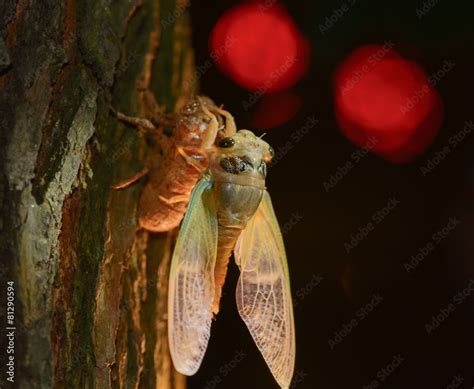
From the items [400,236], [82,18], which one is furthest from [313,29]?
[82,18]

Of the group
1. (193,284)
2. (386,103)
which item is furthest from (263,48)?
(193,284)

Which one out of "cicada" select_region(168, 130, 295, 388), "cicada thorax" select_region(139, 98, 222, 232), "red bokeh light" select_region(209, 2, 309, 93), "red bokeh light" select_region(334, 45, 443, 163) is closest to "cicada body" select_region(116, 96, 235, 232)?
"cicada thorax" select_region(139, 98, 222, 232)

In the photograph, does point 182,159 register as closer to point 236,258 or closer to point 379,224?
point 236,258

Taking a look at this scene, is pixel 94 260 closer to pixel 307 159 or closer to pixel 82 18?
pixel 82 18

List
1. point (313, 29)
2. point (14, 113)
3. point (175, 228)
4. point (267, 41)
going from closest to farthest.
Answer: point (14, 113)
point (175, 228)
point (313, 29)
point (267, 41)

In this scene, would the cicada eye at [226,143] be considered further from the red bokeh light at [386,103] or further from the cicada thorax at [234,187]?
the red bokeh light at [386,103]

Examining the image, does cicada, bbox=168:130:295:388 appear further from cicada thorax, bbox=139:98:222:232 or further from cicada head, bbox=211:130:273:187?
cicada thorax, bbox=139:98:222:232

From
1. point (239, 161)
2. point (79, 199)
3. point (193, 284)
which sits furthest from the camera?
point (239, 161)

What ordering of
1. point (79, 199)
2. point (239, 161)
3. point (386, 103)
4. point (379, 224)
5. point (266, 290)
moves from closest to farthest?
point (79, 199) < point (239, 161) < point (266, 290) < point (379, 224) < point (386, 103)
